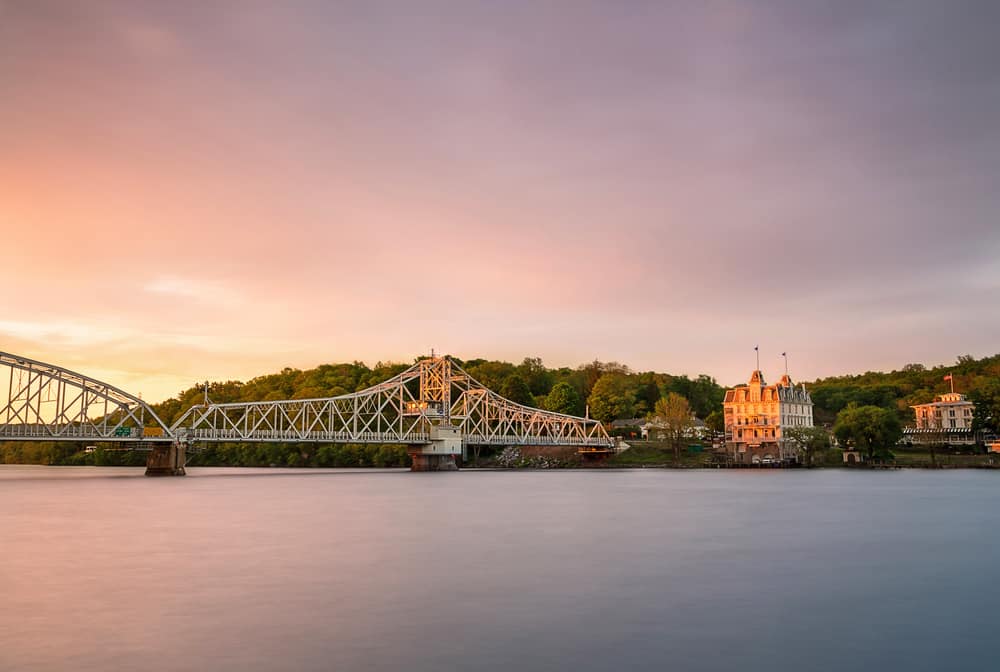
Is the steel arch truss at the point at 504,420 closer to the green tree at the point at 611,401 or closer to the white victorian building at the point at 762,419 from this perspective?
the green tree at the point at 611,401

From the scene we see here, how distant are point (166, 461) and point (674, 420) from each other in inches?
3131

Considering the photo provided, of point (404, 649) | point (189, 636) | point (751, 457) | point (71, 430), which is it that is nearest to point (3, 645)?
point (189, 636)

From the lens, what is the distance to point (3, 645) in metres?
15.0

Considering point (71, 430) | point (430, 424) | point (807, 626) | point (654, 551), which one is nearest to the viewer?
point (807, 626)

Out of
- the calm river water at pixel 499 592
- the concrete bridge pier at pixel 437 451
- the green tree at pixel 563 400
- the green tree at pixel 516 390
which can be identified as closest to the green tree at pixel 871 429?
the green tree at pixel 563 400

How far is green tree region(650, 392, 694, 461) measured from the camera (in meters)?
136

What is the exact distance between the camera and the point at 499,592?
67.9 feet

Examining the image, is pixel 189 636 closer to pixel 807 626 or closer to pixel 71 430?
pixel 807 626

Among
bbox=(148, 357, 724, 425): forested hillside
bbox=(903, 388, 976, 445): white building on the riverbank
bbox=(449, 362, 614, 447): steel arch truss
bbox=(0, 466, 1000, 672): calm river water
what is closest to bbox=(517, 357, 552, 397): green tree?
bbox=(148, 357, 724, 425): forested hillside

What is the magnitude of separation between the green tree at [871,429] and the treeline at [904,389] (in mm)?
40229

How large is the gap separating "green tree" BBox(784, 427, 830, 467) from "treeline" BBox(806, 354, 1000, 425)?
31.9 m

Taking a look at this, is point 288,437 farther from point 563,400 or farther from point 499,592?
point 499,592

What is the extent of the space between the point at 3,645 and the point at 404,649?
756cm

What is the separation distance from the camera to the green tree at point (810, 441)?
126688 mm
